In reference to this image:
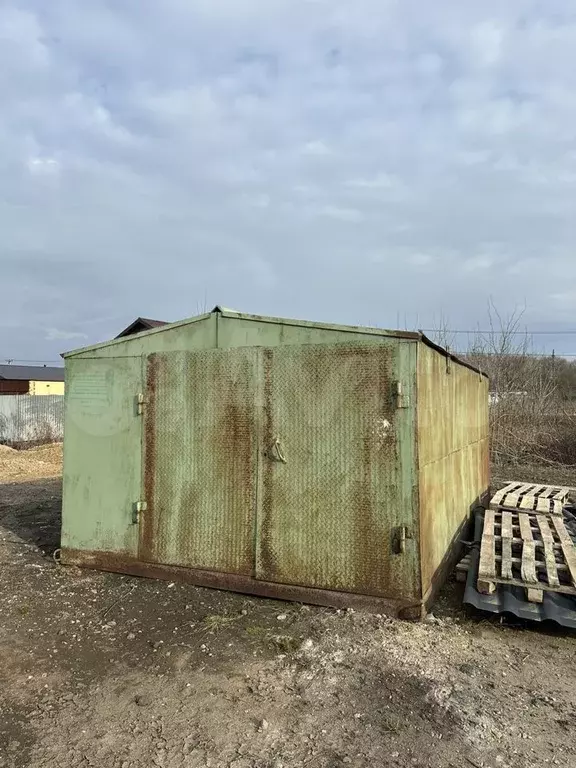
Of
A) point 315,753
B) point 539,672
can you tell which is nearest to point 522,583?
point 539,672

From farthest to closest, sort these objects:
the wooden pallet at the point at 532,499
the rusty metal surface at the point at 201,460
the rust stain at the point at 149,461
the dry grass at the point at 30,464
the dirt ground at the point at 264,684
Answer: the dry grass at the point at 30,464
the wooden pallet at the point at 532,499
the rust stain at the point at 149,461
the rusty metal surface at the point at 201,460
the dirt ground at the point at 264,684

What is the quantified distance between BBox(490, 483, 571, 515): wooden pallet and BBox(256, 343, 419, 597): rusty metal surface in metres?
3.19

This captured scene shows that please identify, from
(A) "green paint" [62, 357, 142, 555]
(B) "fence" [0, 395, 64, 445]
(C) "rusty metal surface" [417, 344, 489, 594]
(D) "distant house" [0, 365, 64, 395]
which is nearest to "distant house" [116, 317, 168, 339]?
(A) "green paint" [62, 357, 142, 555]

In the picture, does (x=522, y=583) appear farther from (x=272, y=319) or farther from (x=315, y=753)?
(x=272, y=319)

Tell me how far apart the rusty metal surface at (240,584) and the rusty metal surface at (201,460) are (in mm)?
88

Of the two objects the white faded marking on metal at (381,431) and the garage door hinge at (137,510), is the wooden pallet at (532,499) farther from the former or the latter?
the garage door hinge at (137,510)

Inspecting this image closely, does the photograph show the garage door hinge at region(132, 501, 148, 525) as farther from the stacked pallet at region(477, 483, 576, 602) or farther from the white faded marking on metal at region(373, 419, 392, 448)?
the stacked pallet at region(477, 483, 576, 602)

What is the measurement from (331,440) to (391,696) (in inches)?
75.5

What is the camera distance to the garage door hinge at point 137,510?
5289 mm

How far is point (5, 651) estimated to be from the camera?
393 centimetres

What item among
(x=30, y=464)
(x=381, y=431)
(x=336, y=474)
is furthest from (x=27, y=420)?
(x=381, y=431)

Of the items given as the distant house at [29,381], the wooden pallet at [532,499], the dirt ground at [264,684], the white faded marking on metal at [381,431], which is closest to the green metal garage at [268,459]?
the white faded marking on metal at [381,431]

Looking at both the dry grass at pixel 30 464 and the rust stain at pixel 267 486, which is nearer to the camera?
the rust stain at pixel 267 486

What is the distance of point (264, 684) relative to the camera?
3402 mm
